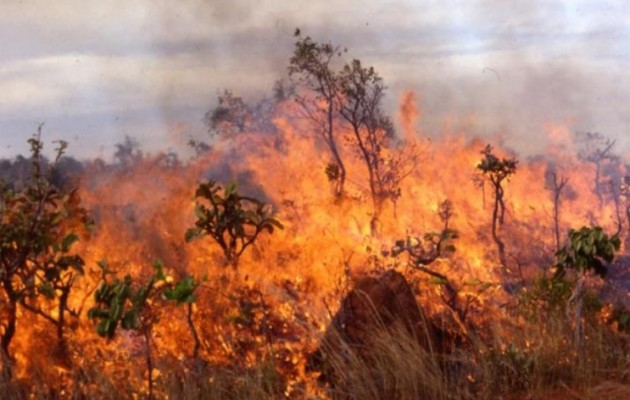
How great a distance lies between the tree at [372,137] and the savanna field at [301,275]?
0.14 feet

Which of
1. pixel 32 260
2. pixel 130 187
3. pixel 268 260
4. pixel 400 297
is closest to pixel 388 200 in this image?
pixel 130 187

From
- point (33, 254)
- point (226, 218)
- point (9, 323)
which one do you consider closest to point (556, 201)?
point (226, 218)

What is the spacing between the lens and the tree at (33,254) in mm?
6711

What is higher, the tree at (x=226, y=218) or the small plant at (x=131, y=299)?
the tree at (x=226, y=218)

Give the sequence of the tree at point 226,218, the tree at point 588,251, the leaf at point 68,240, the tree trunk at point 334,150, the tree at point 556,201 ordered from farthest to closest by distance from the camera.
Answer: the tree at point 556,201, the tree trunk at point 334,150, the tree at point 226,218, the leaf at point 68,240, the tree at point 588,251

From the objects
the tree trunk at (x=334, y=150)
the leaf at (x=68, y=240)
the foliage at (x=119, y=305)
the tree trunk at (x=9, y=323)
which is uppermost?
the tree trunk at (x=334, y=150)

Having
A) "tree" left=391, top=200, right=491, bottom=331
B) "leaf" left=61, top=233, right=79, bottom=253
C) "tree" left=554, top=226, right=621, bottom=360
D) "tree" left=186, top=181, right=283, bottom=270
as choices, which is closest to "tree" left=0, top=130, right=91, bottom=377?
"leaf" left=61, top=233, right=79, bottom=253

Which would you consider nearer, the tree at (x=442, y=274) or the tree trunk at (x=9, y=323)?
the tree trunk at (x=9, y=323)

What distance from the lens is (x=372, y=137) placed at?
15.6m

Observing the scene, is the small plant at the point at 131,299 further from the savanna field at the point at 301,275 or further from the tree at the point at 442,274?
the tree at the point at 442,274

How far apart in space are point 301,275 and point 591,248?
3.41 meters

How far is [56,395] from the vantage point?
223 inches

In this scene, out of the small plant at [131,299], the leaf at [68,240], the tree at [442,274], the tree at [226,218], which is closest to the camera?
the small plant at [131,299]

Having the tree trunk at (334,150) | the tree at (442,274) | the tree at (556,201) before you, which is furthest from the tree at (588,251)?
the tree trunk at (334,150)
